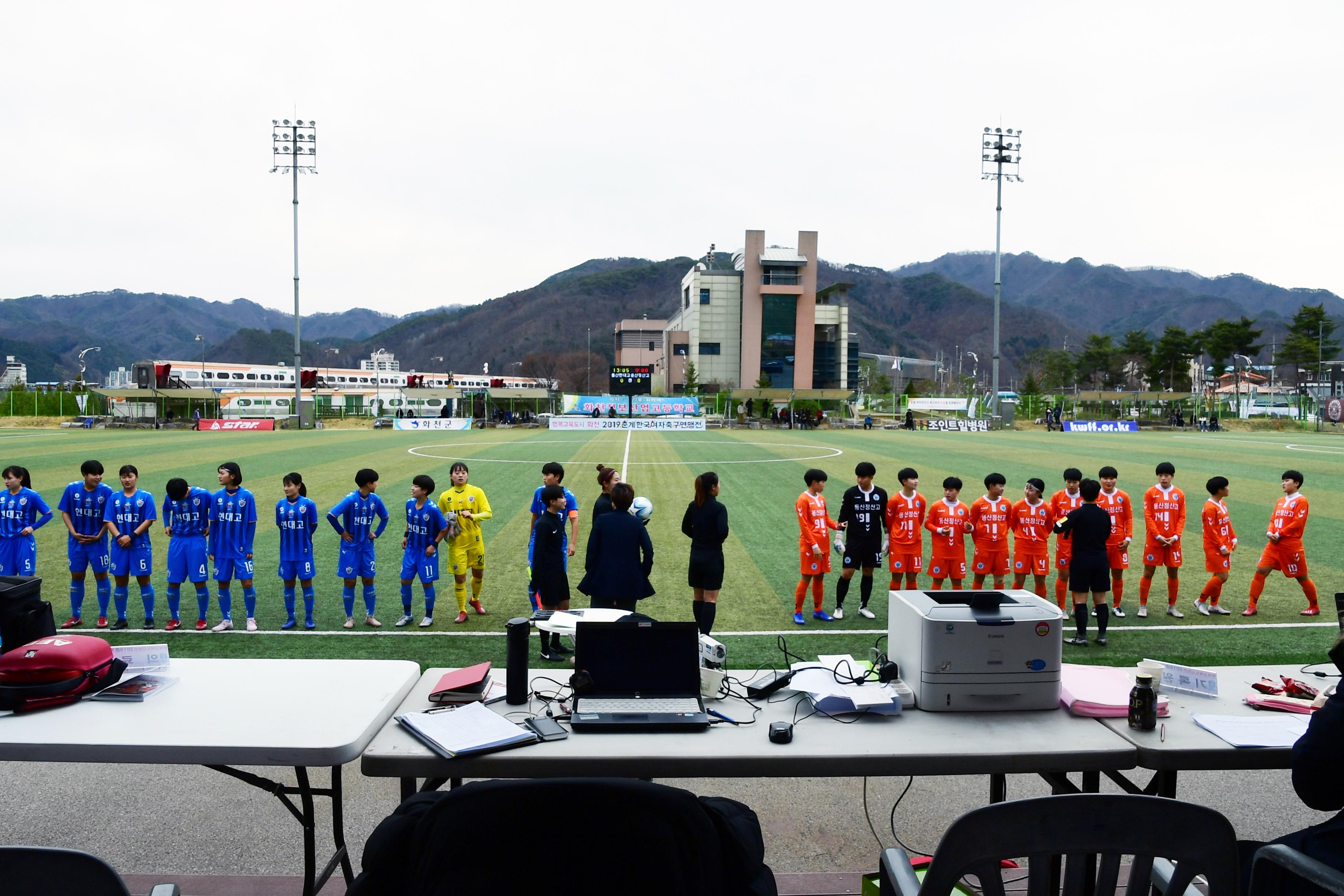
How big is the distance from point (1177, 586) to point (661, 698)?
31.4ft

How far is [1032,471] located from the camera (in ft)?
86.4

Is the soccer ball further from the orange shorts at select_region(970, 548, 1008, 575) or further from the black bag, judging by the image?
the black bag

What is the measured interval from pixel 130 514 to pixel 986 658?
9.68 m

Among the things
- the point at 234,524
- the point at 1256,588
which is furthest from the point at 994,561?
the point at 234,524

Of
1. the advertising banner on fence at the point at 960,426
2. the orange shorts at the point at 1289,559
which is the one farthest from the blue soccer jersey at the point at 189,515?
the advertising banner on fence at the point at 960,426

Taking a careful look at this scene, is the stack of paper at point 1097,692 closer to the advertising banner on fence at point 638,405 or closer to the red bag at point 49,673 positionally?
the red bag at point 49,673

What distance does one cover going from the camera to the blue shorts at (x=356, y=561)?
974 centimetres

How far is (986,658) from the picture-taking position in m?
3.87

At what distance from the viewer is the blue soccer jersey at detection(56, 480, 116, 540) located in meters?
9.53

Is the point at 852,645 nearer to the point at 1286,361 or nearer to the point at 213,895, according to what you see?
the point at 213,895

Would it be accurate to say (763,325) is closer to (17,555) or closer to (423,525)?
(423,525)

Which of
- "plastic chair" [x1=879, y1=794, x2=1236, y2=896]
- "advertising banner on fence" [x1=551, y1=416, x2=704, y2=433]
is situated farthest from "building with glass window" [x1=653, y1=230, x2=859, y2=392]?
"plastic chair" [x1=879, y1=794, x2=1236, y2=896]

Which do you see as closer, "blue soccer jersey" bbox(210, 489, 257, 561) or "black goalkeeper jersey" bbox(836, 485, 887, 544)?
"blue soccer jersey" bbox(210, 489, 257, 561)

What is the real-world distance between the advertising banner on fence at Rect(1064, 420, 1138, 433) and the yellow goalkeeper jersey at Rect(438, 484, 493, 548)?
176ft
